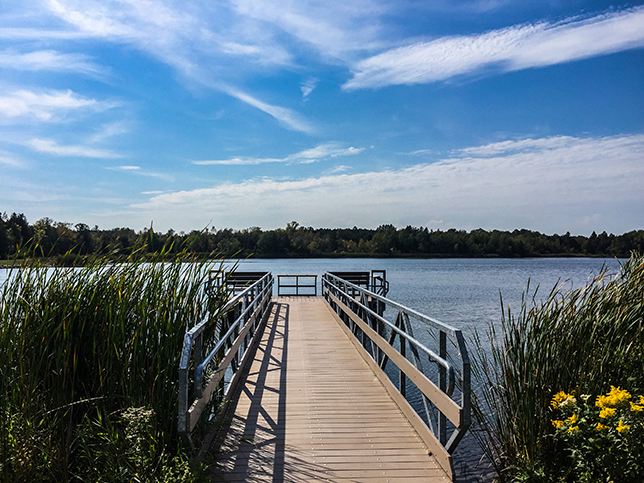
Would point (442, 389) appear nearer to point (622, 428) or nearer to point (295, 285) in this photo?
point (622, 428)

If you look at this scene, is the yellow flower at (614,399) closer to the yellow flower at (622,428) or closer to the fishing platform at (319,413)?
the yellow flower at (622,428)

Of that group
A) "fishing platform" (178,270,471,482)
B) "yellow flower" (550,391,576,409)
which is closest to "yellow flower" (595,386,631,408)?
"yellow flower" (550,391,576,409)

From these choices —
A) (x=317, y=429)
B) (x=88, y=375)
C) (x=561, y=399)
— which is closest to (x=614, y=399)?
(x=561, y=399)

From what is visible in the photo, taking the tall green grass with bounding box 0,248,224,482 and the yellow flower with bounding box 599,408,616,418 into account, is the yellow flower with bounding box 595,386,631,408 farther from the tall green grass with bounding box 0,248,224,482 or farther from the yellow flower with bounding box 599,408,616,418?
the tall green grass with bounding box 0,248,224,482

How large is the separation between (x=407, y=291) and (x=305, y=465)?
2998 centimetres

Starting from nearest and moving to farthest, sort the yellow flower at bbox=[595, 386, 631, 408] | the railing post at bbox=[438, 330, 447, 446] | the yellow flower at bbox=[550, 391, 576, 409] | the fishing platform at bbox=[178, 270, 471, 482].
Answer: the yellow flower at bbox=[595, 386, 631, 408]
the yellow flower at bbox=[550, 391, 576, 409]
the fishing platform at bbox=[178, 270, 471, 482]
the railing post at bbox=[438, 330, 447, 446]

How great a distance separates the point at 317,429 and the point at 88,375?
2.02m

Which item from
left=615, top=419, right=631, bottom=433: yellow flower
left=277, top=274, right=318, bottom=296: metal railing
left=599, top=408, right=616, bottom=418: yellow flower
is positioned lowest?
left=277, top=274, right=318, bottom=296: metal railing

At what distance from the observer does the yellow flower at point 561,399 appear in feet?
10.4

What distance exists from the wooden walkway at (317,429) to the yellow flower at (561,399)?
95 cm

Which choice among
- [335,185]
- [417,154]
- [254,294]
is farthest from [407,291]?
[254,294]

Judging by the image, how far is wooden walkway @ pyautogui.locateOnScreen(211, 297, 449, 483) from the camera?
137 inches

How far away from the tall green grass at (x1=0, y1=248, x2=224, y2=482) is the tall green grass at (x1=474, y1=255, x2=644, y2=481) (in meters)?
2.47

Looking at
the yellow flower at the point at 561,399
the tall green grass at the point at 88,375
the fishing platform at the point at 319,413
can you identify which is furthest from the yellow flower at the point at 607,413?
the tall green grass at the point at 88,375
